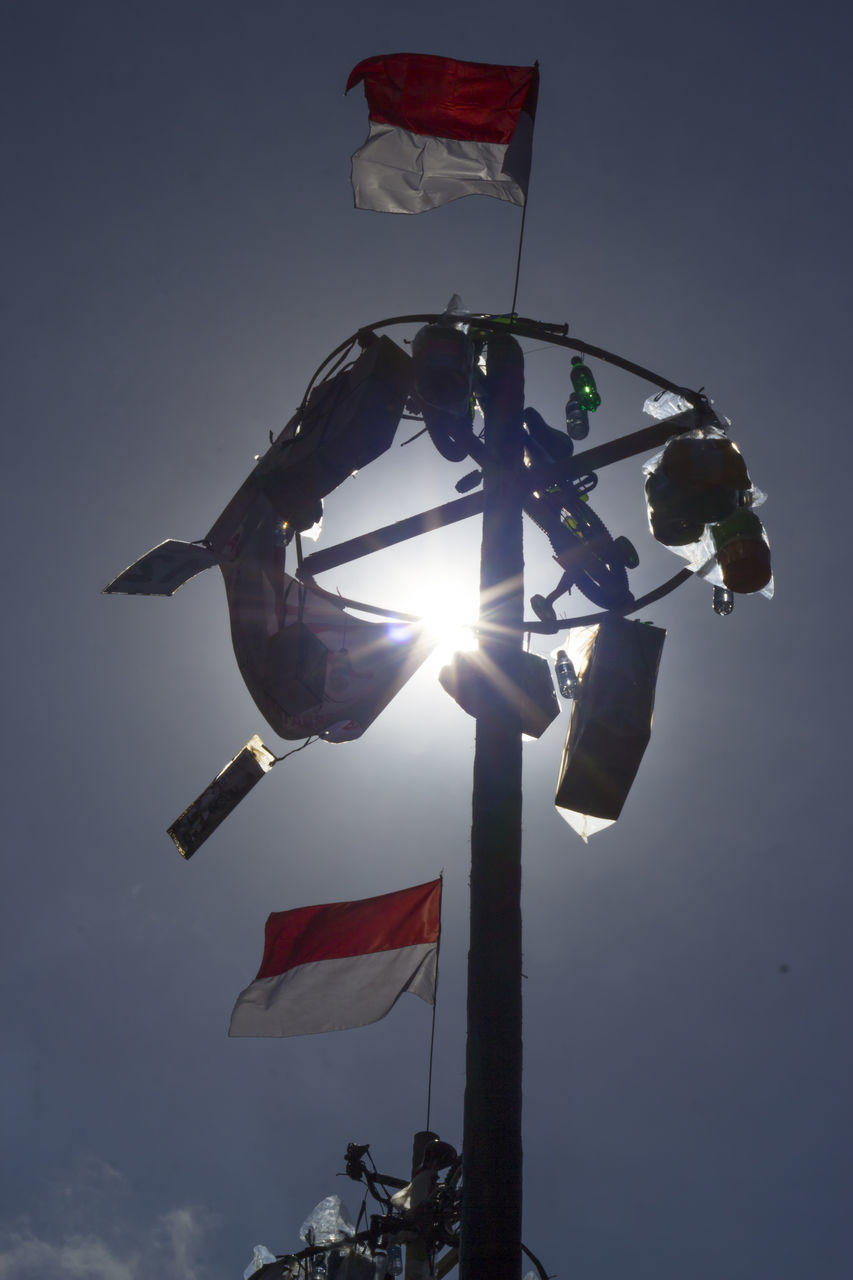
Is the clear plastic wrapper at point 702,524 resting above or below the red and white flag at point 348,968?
above

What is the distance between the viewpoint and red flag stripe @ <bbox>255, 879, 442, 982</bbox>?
304 inches

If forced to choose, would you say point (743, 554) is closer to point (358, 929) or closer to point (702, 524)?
point (702, 524)

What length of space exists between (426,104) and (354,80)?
2.47ft

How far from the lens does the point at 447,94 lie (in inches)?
294

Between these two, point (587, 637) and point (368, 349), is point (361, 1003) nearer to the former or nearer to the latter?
point (587, 637)

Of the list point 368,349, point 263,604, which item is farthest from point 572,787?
point 368,349

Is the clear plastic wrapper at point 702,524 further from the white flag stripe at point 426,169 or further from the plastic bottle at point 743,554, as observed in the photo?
the white flag stripe at point 426,169

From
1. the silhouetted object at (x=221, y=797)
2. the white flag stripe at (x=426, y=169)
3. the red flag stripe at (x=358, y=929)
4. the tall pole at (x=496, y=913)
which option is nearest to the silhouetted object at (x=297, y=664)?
the tall pole at (x=496, y=913)

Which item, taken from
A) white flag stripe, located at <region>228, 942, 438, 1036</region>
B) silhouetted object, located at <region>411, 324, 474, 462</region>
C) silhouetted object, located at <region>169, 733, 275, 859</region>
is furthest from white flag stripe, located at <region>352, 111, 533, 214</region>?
white flag stripe, located at <region>228, 942, 438, 1036</region>

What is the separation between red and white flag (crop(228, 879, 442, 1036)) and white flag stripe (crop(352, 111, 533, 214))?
5867mm

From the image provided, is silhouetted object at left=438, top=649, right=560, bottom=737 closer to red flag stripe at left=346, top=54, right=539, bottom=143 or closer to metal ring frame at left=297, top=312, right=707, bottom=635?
metal ring frame at left=297, top=312, right=707, bottom=635

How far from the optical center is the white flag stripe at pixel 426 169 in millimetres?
7008

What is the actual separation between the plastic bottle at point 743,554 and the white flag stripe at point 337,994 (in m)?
4.11

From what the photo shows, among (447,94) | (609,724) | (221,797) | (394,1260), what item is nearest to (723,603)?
(609,724)
